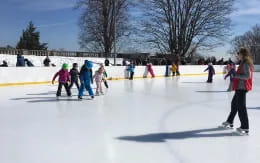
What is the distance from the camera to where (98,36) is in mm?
28875

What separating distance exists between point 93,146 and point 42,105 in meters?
4.11

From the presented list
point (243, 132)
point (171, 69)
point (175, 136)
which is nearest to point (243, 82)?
point (243, 132)

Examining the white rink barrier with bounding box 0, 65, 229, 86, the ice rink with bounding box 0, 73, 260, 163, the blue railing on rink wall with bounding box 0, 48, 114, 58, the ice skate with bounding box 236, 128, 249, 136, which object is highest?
the blue railing on rink wall with bounding box 0, 48, 114, 58

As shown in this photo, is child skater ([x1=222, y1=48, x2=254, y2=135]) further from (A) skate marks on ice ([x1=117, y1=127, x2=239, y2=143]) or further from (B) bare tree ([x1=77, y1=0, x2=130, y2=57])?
(B) bare tree ([x1=77, y1=0, x2=130, y2=57])

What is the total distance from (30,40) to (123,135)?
136 ft

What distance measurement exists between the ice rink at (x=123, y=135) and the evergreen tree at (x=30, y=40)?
37.2 m

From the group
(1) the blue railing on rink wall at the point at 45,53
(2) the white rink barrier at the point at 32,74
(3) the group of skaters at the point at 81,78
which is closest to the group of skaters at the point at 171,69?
(2) the white rink barrier at the point at 32,74

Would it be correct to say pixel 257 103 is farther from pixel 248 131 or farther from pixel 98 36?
pixel 98 36

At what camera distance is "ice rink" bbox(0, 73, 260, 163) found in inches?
147

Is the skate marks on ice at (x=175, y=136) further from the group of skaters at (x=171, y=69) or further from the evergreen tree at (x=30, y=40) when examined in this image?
the evergreen tree at (x=30, y=40)

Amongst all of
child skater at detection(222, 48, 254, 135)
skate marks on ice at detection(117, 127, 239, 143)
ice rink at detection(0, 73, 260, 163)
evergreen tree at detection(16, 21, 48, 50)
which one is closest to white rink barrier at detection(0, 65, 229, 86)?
ice rink at detection(0, 73, 260, 163)

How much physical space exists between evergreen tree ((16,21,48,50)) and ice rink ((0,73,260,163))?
37.2 metres

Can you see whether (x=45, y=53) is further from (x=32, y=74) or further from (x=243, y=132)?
(x=243, y=132)

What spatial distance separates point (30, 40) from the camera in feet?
144
